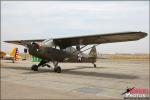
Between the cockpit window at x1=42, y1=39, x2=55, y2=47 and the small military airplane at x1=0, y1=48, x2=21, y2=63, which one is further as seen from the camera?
the small military airplane at x1=0, y1=48, x2=21, y2=63

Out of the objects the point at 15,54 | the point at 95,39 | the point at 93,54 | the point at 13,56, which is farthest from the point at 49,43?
the point at 15,54

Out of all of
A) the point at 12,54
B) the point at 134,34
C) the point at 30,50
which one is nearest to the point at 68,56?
→ the point at 30,50

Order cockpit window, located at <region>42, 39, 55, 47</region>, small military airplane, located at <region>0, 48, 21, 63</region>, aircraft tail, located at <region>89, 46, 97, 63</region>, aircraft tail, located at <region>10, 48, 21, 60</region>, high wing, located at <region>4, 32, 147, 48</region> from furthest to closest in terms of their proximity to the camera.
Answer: aircraft tail, located at <region>10, 48, 21, 60</region> → small military airplane, located at <region>0, 48, 21, 63</region> → aircraft tail, located at <region>89, 46, 97, 63</region> → cockpit window, located at <region>42, 39, 55, 47</region> → high wing, located at <region>4, 32, 147, 48</region>

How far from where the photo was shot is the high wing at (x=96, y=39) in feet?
49.2

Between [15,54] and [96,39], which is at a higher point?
[96,39]

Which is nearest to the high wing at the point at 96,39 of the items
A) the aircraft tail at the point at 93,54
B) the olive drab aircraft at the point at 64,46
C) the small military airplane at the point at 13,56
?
the olive drab aircraft at the point at 64,46

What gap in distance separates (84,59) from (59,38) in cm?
503

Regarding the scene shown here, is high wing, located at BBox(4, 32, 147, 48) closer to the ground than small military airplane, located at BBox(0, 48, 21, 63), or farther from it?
farther from it

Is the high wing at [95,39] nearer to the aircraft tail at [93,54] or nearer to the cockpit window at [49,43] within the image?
the cockpit window at [49,43]

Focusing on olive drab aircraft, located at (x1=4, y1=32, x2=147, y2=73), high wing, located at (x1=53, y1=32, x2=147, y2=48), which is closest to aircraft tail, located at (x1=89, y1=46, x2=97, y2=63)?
olive drab aircraft, located at (x1=4, y1=32, x2=147, y2=73)

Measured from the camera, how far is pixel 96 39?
56.4 ft

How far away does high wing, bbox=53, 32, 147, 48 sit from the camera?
49.2 ft

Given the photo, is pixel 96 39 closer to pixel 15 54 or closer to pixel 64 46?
pixel 64 46

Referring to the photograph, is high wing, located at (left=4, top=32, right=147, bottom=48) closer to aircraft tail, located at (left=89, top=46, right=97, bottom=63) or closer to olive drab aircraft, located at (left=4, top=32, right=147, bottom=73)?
olive drab aircraft, located at (left=4, top=32, right=147, bottom=73)
